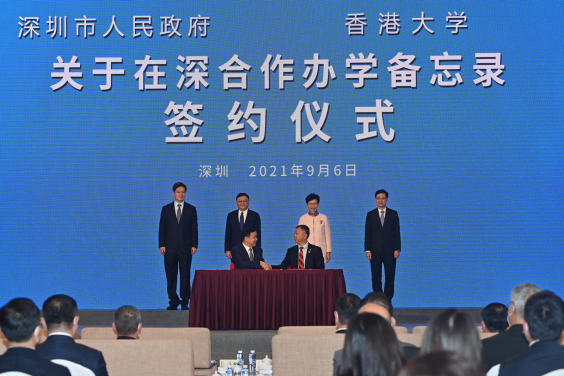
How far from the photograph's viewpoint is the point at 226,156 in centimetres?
787

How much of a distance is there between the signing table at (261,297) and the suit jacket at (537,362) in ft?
12.8

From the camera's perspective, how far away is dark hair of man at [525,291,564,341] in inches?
91.9

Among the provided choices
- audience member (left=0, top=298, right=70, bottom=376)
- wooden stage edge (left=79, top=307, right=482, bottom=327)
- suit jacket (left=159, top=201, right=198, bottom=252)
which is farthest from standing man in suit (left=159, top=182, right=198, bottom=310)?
audience member (left=0, top=298, right=70, bottom=376)

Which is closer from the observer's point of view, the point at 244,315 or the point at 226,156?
the point at 244,315

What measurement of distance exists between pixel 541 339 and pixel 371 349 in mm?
772

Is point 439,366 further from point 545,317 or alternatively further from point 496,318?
point 496,318

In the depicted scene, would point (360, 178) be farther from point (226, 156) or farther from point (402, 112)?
point (226, 156)

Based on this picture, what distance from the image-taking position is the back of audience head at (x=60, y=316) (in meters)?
2.78

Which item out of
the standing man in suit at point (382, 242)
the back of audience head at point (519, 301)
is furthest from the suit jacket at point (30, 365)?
the standing man in suit at point (382, 242)

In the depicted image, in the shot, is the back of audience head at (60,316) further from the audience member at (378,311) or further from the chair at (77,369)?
the audience member at (378,311)

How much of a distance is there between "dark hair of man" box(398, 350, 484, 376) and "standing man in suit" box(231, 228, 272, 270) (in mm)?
5258

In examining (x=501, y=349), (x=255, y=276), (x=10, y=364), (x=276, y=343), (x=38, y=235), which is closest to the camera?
(x=10, y=364)

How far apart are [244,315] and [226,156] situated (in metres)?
2.15

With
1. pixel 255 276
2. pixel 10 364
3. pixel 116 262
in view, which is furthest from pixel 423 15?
pixel 10 364
